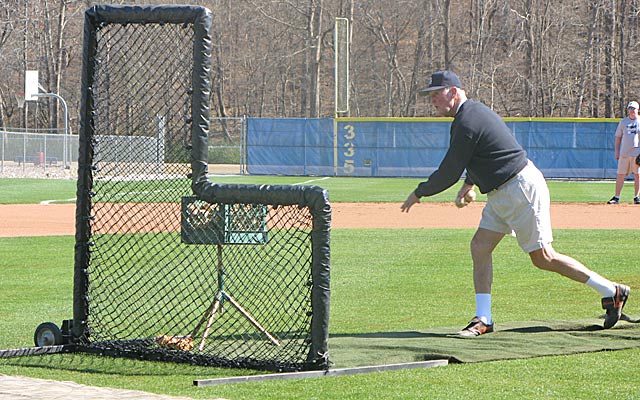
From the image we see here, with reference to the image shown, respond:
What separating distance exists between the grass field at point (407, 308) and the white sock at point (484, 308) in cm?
69

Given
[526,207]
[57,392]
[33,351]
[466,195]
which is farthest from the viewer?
[466,195]

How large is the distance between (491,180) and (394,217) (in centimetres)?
1439

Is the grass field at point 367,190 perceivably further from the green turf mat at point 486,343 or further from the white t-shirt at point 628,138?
the green turf mat at point 486,343

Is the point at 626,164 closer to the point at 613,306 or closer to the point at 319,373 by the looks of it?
the point at 613,306

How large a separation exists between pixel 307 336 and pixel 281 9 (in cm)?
7356

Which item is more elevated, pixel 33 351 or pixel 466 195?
pixel 466 195

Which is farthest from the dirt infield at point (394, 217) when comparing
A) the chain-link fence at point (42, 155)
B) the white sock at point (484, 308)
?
the chain-link fence at point (42, 155)

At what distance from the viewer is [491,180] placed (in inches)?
326

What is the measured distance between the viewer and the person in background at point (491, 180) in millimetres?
8109

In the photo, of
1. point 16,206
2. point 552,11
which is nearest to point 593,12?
point 552,11

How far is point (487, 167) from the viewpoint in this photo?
27.1ft

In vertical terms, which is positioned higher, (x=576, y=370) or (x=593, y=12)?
(x=593, y=12)

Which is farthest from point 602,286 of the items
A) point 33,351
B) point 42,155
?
point 42,155

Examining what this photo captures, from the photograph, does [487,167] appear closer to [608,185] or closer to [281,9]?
[608,185]
